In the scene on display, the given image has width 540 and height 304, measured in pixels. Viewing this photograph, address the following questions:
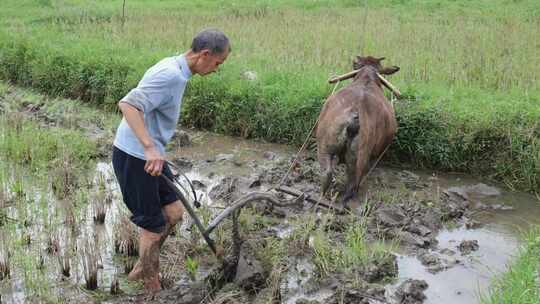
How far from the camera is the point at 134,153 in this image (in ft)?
11.2

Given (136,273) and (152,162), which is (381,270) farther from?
(152,162)

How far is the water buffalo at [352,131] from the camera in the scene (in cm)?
497

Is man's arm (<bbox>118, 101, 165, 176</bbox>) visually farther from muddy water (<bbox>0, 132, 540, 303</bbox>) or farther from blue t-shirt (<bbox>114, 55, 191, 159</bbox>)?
muddy water (<bbox>0, 132, 540, 303</bbox>)

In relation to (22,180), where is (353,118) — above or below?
above

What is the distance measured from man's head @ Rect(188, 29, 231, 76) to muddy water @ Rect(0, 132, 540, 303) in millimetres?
1551

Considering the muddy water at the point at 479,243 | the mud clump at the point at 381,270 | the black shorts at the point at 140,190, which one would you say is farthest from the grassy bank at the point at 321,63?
the black shorts at the point at 140,190

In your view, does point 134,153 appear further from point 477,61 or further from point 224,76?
point 477,61

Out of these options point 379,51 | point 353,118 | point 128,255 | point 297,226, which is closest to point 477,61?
point 379,51

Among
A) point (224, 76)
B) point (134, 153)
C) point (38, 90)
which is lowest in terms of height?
point (38, 90)

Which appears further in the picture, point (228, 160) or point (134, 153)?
point (228, 160)

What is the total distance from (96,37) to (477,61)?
638 centimetres

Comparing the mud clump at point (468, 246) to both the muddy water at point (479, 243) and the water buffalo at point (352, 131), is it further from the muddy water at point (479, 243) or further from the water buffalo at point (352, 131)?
the water buffalo at point (352, 131)

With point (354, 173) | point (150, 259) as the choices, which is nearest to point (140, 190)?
point (150, 259)

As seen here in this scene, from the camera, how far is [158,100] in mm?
3303
